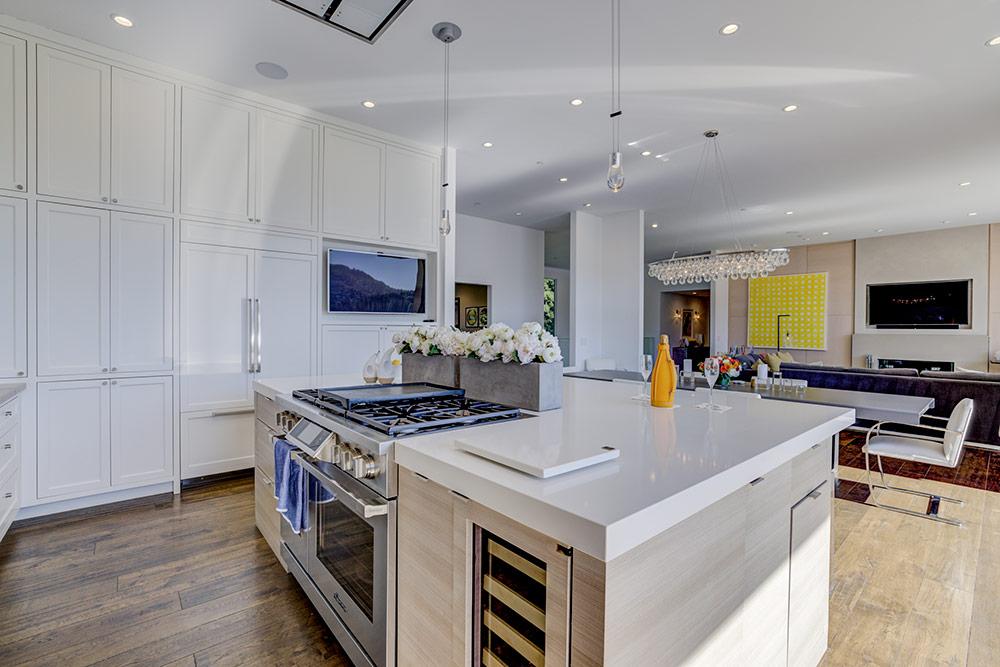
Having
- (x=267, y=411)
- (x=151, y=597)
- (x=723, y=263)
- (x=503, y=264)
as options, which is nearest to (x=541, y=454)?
(x=267, y=411)

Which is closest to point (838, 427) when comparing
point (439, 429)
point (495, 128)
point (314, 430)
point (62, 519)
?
point (439, 429)

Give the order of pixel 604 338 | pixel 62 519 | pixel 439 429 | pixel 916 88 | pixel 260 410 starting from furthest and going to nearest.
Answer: pixel 604 338
pixel 916 88
pixel 62 519
pixel 260 410
pixel 439 429

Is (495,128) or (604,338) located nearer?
(495,128)

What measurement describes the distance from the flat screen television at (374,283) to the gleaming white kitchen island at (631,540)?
2.98 m

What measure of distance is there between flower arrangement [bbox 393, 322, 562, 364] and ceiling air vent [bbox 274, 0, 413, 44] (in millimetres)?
1613

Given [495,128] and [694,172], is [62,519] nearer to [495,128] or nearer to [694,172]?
[495,128]

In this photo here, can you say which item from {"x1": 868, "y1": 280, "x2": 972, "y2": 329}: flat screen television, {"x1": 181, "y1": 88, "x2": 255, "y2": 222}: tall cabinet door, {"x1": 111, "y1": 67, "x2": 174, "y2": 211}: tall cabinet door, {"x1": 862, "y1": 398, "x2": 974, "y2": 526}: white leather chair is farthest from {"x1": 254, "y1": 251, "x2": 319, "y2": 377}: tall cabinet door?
{"x1": 868, "y1": 280, "x2": 972, "y2": 329}: flat screen television

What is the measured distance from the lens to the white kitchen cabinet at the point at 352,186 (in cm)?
393

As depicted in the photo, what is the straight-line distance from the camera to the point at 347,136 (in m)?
4.03

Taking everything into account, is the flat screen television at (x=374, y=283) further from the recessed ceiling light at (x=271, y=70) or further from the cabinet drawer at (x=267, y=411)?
the cabinet drawer at (x=267, y=411)

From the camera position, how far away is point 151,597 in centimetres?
200

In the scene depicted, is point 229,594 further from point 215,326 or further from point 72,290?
point 72,290

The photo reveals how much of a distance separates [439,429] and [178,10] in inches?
116

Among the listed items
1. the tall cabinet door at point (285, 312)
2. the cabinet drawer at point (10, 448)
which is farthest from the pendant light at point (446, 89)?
the cabinet drawer at point (10, 448)
